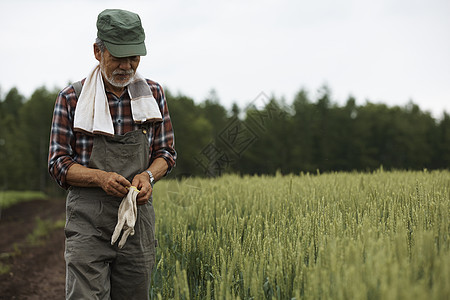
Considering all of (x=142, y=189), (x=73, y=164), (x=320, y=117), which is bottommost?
(x=142, y=189)

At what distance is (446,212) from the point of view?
7.52ft

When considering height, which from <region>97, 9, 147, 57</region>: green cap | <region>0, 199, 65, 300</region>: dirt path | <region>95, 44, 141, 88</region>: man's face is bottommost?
<region>0, 199, 65, 300</region>: dirt path

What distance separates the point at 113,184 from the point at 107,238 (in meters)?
0.34

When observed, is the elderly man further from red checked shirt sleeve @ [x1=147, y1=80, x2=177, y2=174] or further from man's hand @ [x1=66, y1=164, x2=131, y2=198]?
red checked shirt sleeve @ [x1=147, y1=80, x2=177, y2=174]

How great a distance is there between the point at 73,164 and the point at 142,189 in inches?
16.1

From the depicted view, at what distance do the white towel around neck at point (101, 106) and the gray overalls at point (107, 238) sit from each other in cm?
9

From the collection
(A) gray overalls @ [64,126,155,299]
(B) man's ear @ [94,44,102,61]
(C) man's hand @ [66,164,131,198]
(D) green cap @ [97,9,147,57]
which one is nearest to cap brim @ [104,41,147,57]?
(D) green cap @ [97,9,147,57]

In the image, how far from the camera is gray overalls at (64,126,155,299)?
221 centimetres

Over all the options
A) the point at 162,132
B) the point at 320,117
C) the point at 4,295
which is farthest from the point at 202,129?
the point at 162,132

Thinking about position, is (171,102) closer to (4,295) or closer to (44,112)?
(44,112)

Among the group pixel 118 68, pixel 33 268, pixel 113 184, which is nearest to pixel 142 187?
pixel 113 184

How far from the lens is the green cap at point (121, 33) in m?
Result: 2.24

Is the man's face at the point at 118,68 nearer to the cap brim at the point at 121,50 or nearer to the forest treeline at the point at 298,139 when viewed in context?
the cap brim at the point at 121,50

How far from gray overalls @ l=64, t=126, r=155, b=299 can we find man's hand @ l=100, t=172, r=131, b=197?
130mm
